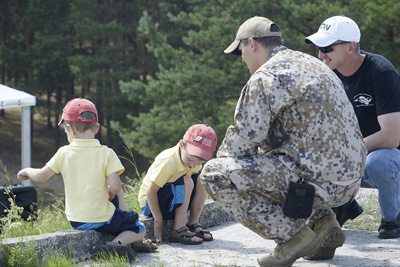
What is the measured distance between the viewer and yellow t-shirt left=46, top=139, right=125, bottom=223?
3301 mm

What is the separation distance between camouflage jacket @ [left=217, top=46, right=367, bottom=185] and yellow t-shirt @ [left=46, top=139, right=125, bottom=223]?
799mm

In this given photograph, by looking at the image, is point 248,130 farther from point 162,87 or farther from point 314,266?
point 162,87

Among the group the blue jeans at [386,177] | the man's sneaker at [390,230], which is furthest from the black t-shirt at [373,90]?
the man's sneaker at [390,230]

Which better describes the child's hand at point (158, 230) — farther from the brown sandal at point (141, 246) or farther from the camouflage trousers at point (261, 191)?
the camouflage trousers at point (261, 191)

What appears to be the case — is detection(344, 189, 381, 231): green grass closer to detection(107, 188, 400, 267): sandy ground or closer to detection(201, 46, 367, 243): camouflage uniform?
detection(107, 188, 400, 267): sandy ground

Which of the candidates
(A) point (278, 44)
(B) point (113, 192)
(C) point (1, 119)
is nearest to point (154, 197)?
(B) point (113, 192)

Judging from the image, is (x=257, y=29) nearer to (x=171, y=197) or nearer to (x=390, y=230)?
(x=171, y=197)

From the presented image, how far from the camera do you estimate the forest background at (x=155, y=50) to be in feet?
50.5

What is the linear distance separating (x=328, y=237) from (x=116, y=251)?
1.17 meters

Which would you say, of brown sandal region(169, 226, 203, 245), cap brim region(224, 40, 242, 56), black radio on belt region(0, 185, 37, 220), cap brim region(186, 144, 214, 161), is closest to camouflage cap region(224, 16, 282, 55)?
cap brim region(224, 40, 242, 56)

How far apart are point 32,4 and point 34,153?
7.43 metres

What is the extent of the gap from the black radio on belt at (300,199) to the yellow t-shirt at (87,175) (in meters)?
1.01

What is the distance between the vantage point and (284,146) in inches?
116

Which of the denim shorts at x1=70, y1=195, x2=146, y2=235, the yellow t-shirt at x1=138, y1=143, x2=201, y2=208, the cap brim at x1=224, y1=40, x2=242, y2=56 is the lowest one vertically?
the denim shorts at x1=70, y1=195, x2=146, y2=235
